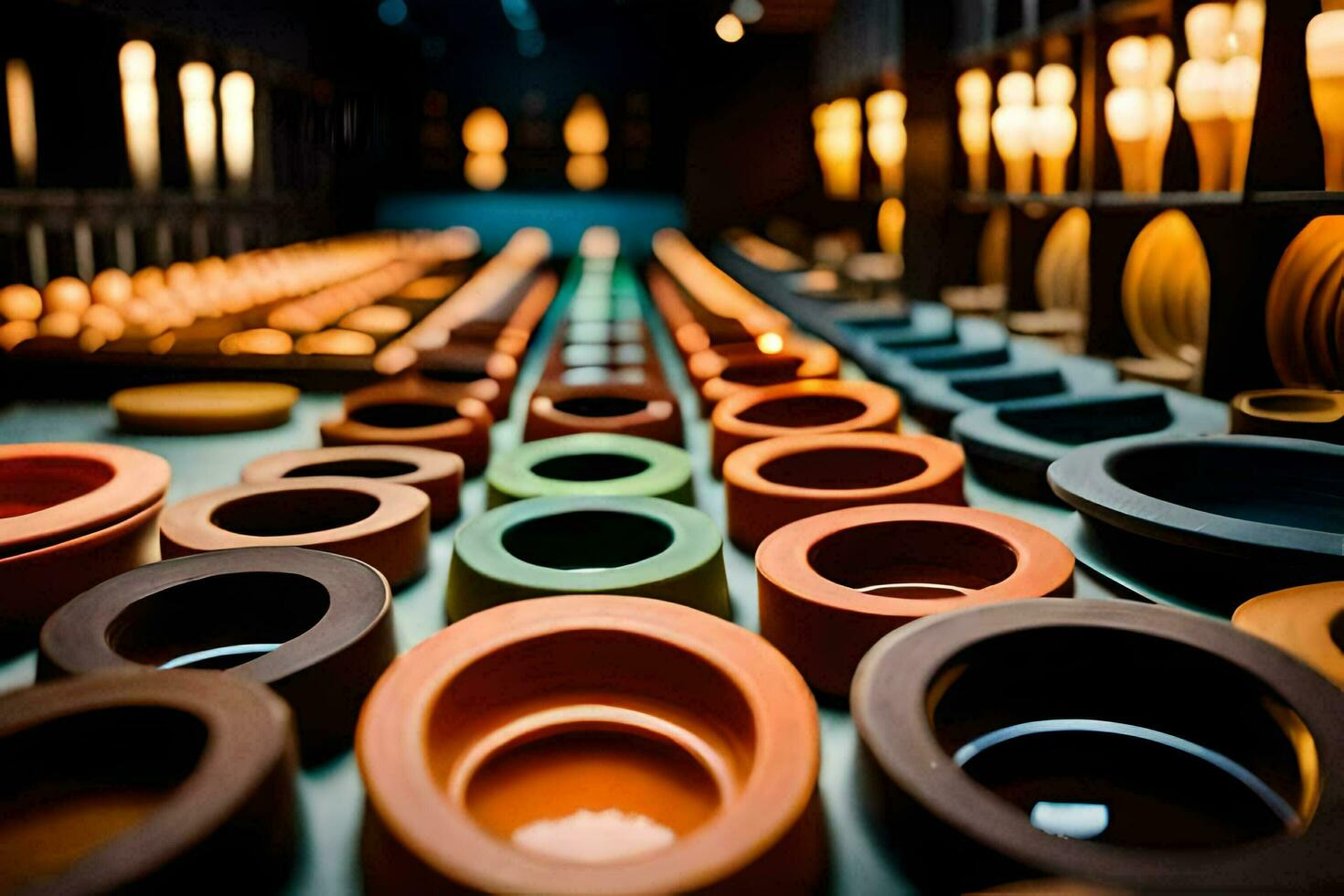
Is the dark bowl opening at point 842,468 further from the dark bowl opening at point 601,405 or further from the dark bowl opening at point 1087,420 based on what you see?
the dark bowl opening at point 601,405

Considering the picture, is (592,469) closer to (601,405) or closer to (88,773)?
(601,405)

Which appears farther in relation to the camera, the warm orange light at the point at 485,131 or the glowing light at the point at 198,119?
the warm orange light at the point at 485,131

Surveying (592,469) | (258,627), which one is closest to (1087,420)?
(592,469)

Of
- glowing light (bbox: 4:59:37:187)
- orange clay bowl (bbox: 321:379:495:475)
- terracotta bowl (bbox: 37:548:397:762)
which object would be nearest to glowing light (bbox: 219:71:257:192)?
glowing light (bbox: 4:59:37:187)

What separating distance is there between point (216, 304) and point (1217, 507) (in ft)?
12.4

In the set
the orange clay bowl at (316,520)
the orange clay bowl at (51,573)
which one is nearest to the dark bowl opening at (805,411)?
the orange clay bowl at (316,520)

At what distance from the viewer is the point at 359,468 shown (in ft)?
6.84

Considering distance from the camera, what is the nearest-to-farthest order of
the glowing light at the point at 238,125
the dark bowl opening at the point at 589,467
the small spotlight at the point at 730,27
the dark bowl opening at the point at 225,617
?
the dark bowl opening at the point at 225,617 < the dark bowl opening at the point at 589,467 < the glowing light at the point at 238,125 < the small spotlight at the point at 730,27

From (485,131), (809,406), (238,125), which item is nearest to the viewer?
(809,406)

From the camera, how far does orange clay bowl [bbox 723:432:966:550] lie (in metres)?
1.67

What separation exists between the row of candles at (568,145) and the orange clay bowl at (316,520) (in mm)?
9359

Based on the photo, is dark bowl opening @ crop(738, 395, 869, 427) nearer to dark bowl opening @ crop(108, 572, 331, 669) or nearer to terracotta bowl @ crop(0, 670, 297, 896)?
dark bowl opening @ crop(108, 572, 331, 669)

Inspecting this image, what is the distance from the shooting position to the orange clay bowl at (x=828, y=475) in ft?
5.49

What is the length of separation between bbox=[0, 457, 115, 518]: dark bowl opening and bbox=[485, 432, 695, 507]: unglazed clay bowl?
78cm
